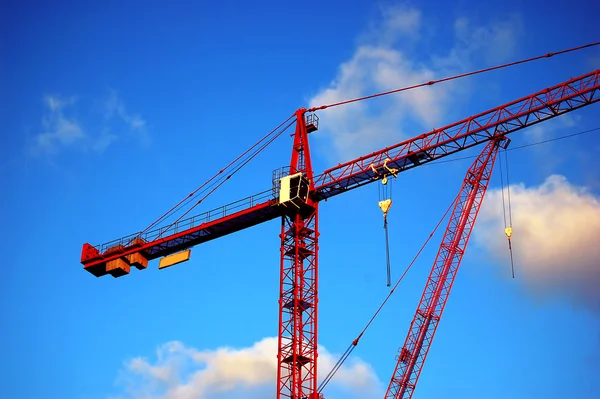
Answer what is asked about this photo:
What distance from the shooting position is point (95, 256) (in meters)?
92.9

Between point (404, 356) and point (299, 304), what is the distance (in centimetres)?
2470

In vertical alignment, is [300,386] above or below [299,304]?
below

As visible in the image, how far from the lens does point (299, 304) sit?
82.0m

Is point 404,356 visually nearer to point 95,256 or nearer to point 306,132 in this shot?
point 306,132

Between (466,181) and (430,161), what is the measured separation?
18.5 meters

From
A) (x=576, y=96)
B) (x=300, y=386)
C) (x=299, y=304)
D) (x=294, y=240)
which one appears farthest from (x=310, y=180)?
(x=576, y=96)

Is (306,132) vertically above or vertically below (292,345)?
above

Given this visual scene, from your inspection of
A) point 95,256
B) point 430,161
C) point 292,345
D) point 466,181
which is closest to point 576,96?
point 430,161

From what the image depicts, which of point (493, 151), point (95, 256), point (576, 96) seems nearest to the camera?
point (576, 96)

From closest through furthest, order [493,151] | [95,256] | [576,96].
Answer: [576,96] < [95,256] < [493,151]

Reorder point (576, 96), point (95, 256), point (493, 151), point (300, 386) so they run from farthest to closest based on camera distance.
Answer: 1. point (493, 151)
2. point (95, 256)
3. point (576, 96)
4. point (300, 386)

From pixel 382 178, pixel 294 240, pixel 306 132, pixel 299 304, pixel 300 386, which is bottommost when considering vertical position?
pixel 300 386

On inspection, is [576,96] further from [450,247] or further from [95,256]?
[95,256]

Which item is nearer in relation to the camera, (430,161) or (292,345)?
(292,345)
